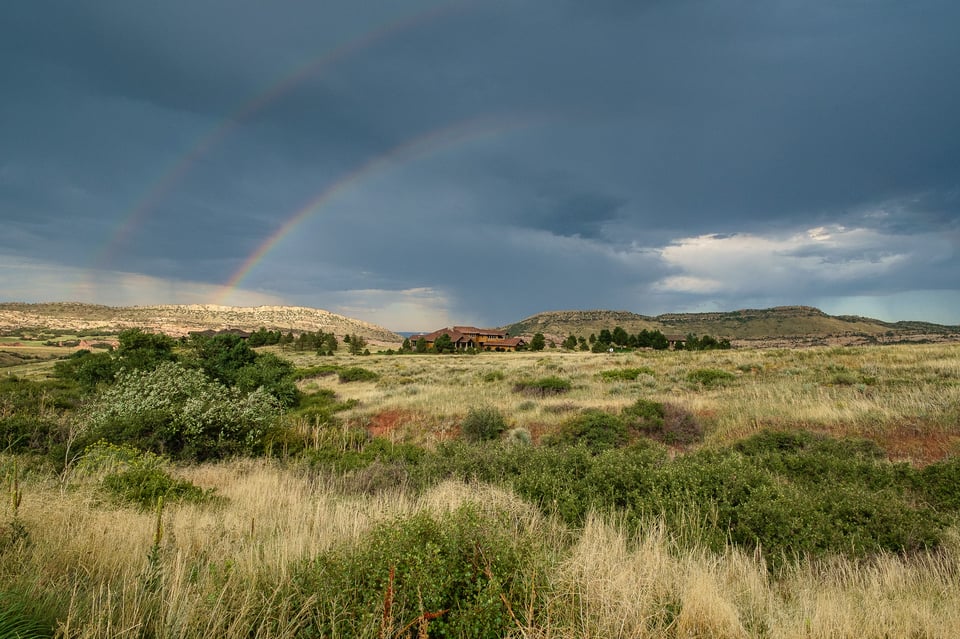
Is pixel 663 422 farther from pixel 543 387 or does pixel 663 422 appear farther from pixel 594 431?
pixel 543 387

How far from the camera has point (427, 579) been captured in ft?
9.89

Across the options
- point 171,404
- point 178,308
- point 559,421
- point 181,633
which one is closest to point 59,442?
point 171,404

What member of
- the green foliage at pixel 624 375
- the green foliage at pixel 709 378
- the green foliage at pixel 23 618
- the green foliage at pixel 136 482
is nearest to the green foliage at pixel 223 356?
the green foliage at pixel 136 482

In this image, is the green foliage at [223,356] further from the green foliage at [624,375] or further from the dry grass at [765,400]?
the green foliage at [624,375]

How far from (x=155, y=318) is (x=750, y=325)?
191 metres

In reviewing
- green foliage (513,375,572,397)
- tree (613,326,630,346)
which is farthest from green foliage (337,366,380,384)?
tree (613,326,630,346)

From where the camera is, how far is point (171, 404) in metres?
11.3

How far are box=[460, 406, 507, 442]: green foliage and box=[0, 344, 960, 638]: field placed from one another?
3.81 metres

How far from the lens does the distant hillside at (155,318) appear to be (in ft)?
346

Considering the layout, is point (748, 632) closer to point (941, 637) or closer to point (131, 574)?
point (941, 637)

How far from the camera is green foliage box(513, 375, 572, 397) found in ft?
68.9

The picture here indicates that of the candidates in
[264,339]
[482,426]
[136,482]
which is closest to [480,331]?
[264,339]

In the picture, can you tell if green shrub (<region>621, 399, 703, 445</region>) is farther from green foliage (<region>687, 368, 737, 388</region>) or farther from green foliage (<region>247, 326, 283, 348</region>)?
green foliage (<region>247, 326, 283, 348</region>)

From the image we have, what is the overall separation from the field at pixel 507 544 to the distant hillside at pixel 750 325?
11747cm
